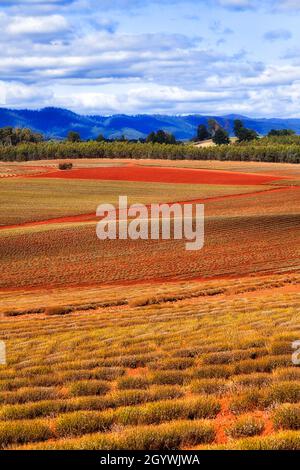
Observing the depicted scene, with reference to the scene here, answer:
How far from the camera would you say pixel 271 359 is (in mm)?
12789

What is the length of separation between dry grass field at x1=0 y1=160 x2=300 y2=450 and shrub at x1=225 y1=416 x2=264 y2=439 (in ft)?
0.09

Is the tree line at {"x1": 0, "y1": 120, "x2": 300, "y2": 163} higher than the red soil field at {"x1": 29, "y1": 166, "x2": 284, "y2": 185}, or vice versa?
the tree line at {"x1": 0, "y1": 120, "x2": 300, "y2": 163}

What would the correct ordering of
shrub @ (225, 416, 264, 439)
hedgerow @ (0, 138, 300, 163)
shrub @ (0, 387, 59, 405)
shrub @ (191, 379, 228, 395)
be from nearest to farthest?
shrub @ (225, 416, 264, 439) < shrub @ (191, 379, 228, 395) < shrub @ (0, 387, 59, 405) < hedgerow @ (0, 138, 300, 163)

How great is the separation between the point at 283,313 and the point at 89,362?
8.35 metres

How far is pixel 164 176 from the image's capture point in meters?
113

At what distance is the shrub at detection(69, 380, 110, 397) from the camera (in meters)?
11.4

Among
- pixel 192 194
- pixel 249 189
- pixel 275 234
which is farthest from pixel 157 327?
pixel 249 189

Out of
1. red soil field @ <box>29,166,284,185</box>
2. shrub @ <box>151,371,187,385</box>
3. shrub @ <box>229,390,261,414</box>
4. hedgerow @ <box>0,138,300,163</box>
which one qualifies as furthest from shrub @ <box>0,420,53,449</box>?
hedgerow @ <box>0,138,300,163</box>

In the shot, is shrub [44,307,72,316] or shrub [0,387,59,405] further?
shrub [44,307,72,316]

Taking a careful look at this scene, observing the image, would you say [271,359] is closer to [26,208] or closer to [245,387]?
[245,387]

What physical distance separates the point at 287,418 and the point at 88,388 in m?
4.03

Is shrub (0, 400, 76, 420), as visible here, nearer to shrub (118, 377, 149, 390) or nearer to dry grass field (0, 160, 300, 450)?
dry grass field (0, 160, 300, 450)

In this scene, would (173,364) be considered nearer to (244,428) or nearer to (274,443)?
(244,428)

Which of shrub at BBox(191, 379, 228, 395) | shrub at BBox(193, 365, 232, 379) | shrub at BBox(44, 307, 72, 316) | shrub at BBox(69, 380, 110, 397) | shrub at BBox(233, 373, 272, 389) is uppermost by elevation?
shrub at BBox(233, 373, 272, 389)
